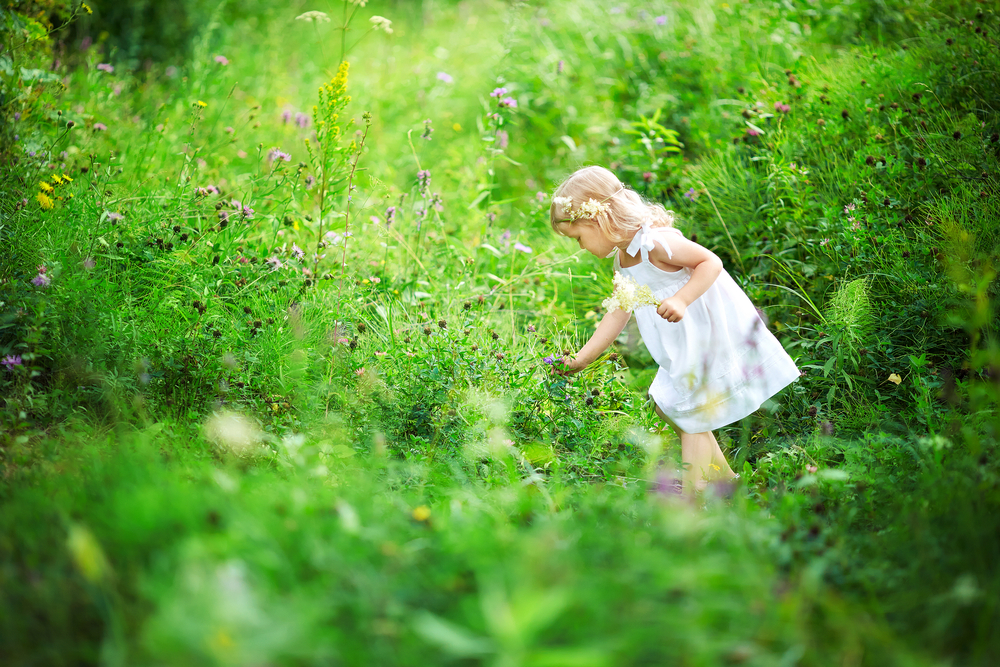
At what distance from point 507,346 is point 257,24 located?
5410mm

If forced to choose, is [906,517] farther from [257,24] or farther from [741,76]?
[257,24]

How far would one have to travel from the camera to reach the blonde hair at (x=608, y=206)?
288 centimetres

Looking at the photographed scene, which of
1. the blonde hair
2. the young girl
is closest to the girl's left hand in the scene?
A: the young girl

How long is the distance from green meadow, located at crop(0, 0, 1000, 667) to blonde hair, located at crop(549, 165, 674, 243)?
586mm

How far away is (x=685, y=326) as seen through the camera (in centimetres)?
278

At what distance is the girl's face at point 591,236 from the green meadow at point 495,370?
49cm

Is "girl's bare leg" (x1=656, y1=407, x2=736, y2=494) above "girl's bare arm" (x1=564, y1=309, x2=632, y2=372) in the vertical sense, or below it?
below

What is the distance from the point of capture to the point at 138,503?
4.74ft

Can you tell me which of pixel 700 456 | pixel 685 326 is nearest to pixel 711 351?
pixel 685 326

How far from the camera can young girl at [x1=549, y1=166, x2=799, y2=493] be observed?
2676 mm

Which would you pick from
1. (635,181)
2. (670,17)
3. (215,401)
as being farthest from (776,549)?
(670,17)

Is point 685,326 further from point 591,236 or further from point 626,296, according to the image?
point 591,236

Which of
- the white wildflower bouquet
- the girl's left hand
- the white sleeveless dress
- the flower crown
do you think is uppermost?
the flower crown

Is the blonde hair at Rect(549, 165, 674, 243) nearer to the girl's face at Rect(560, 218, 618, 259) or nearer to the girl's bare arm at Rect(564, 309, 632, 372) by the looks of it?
the girl's face at Rect(560, 218, 618, 259)
